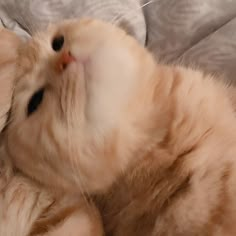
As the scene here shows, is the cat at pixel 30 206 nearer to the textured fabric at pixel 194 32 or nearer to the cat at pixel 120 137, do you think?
the cat at pixel 120 137

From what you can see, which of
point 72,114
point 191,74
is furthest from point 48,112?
point 191,74

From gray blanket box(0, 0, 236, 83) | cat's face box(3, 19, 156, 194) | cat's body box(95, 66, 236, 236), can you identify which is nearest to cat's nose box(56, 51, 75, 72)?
cat's face box(3, 19, 156, 194)

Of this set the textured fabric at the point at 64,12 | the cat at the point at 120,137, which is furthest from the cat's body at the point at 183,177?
the textured fabric at the point at 64,12

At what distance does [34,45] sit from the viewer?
0.86 meters

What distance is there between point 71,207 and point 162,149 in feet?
0.60

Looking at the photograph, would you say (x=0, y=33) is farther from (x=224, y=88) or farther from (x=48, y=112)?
(x=224, y=88)

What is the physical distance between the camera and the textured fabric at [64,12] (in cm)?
116

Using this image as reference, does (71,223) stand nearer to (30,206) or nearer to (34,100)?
(30,206)

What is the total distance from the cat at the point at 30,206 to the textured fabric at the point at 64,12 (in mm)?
338

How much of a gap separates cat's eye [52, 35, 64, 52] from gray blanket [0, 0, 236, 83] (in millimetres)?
278

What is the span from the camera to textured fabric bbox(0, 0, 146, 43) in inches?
45.8

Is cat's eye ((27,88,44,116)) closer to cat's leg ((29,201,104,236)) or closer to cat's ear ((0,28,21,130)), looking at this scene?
cat's ear ((0,28,21,130))

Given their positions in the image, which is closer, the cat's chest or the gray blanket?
the cat's chest

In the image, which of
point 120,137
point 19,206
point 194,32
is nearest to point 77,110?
point 120,137
